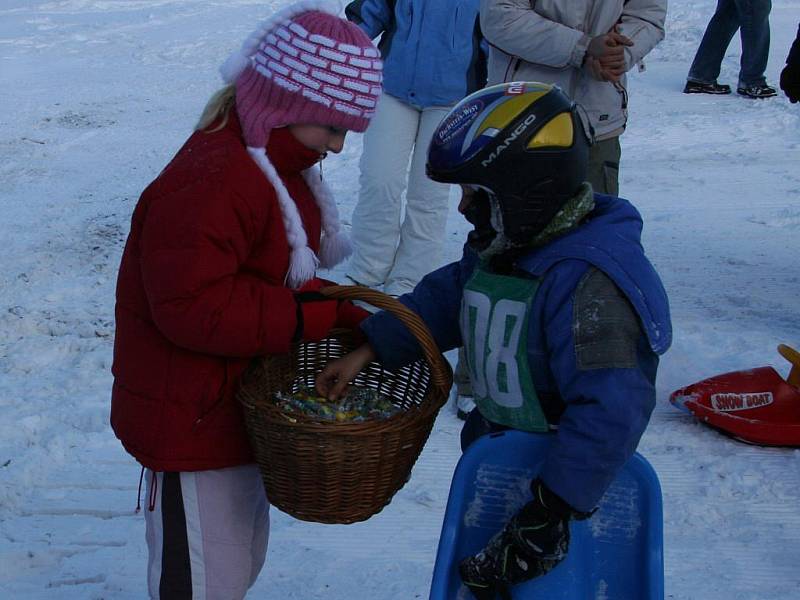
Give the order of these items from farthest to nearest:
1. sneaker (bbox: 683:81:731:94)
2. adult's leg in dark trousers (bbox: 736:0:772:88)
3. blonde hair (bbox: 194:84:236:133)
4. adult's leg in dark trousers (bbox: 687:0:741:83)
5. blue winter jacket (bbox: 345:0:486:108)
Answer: sneaker (bbox: 683:81:731:94) < adult's leg in dark trousers (bbox: 687:0:741:83) < adult's leg in dark trousers (bbox: 736:0:772:88) < blue winter jacket (bbox: 345:0:486:108) < blonde hair (bbox: 194:84:236:133)

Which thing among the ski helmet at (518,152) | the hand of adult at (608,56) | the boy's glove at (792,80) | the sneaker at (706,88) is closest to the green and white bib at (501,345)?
the ski helmet at (518,152)

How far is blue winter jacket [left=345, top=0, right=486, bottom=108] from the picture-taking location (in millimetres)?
4773

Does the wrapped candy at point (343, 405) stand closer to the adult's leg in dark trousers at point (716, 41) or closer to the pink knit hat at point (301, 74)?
the pink knit hat at point (301, 74)

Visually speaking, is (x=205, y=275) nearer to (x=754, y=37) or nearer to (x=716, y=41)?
(x=754, y=37)

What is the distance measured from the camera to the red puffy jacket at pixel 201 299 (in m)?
1.97

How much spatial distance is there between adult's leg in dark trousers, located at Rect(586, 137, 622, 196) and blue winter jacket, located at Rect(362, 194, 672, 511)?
6.07ft

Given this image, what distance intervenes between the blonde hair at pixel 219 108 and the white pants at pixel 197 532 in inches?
30.8

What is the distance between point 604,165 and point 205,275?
229cm

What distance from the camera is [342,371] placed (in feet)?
7.54

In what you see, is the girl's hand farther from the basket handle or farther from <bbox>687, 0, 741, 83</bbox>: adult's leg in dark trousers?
<bbox>687, 0, 741, 83</bbox>: adult's leg in dark trousers

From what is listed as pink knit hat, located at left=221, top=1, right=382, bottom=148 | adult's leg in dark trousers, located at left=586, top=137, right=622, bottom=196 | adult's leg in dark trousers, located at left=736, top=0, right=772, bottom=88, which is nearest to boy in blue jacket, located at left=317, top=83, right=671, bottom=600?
pink knit hat, located at left=221, top=1, right=382, bottom=148

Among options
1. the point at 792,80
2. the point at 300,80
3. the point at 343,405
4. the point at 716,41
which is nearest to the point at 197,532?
the point at 343,405

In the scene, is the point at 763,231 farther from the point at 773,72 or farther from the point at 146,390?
the point at 146,390

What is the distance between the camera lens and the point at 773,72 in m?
10.5
